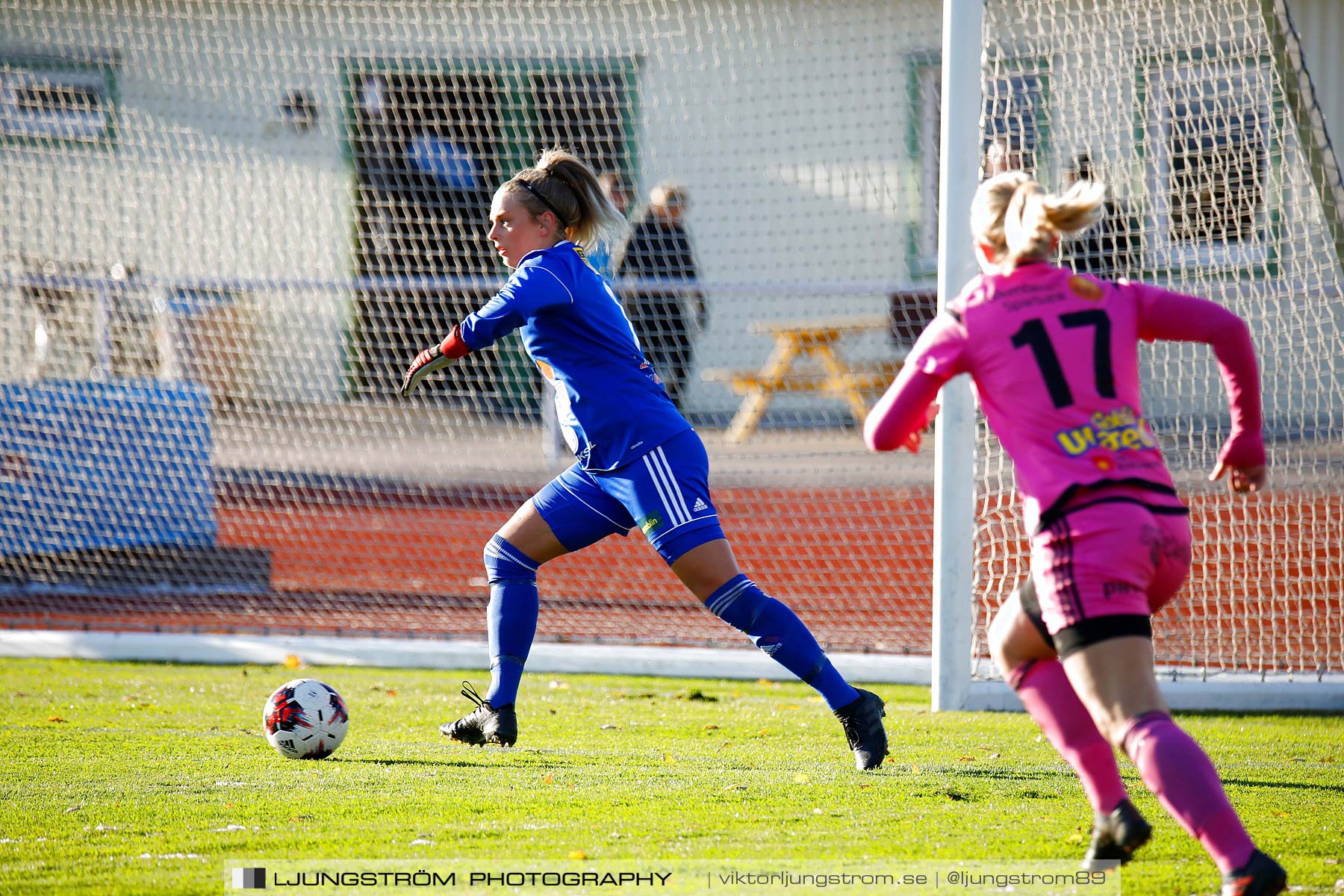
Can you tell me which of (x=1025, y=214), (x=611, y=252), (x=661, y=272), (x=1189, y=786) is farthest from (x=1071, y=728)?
(x=661, y=272)

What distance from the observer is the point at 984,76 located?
5.50m

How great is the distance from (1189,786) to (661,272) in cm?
957

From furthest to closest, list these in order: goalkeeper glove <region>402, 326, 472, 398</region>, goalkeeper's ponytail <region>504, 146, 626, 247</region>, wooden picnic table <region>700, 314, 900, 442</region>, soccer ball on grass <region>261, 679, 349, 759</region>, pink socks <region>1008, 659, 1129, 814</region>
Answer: wooden picnic table <region>700, 314, 900, 442</region>, goalkeeper's ponytail <region>504, 146, 626, 247</region>, soccer ball on grass <region>261, 679, 349, 759</region>, goalkeeper glove <region>402, 326, 472, 398</region>, pink socks <region>1008, 659, 1129, 814</region>

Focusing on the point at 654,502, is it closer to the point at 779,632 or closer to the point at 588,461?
the point at 588,461

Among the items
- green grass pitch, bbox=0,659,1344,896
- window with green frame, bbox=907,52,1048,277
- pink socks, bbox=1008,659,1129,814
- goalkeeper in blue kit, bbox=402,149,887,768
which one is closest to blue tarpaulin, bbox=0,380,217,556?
green grass pitch, bbox=0,659,1344,896

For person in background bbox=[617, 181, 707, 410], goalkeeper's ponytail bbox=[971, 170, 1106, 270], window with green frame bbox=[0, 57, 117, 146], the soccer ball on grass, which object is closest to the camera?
goalkeeper's ponytail bbox=[971, 170, 1106, 270]

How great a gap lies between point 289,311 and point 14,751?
10091 millimetres


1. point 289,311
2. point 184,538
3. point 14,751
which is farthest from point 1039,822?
point 289,311

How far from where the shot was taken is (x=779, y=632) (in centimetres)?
406

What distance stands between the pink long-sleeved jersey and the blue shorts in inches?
51.8

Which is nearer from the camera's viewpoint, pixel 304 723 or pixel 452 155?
pixel 304 723

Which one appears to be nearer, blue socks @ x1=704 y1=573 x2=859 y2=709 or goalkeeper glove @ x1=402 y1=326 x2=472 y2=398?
goalkeeper glove @ x1=402 y1=326 x2=472 y2=398

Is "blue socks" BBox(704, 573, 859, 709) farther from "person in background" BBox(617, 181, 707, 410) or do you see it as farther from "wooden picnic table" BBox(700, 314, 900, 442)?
"wooden picnic table" BBox(700, 314, 900, 442)

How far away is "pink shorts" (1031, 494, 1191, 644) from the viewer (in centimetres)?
260
